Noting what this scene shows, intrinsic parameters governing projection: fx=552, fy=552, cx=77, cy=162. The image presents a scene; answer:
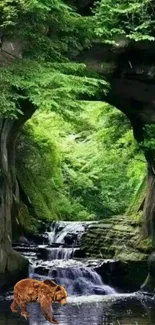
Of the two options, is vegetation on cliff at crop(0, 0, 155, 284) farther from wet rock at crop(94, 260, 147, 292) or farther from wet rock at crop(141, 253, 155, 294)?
wet rock at crop(141, 253, 155, 294)

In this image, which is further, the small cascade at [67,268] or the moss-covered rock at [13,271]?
the small cascade at [67,268]

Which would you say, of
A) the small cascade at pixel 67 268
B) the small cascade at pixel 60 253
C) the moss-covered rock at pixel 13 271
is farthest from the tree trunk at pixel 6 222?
the small cascade at pixel 60 253

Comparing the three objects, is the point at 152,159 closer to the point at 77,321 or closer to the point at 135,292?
the point at 135,292

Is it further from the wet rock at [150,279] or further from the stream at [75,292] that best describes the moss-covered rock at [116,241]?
the wet rock at [150,279]

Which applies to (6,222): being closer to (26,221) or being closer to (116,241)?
(116,241)

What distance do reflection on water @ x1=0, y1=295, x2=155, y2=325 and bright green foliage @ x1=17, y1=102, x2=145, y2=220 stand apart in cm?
770

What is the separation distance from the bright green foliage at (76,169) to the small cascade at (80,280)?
580 centimetres

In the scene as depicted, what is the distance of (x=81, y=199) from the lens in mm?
22875

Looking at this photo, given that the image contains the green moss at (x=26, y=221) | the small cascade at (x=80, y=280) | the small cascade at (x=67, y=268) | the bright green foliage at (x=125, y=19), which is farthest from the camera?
the green moss at (x=26, y=221)

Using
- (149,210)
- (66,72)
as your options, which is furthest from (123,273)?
(66,72)

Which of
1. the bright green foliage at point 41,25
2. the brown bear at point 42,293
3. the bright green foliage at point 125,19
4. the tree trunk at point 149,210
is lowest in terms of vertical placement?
the tree trunk at point 149,210

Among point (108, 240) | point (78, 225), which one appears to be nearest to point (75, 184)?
point (78, 225)

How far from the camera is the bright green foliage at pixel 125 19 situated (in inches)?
436

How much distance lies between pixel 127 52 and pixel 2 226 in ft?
17.0
